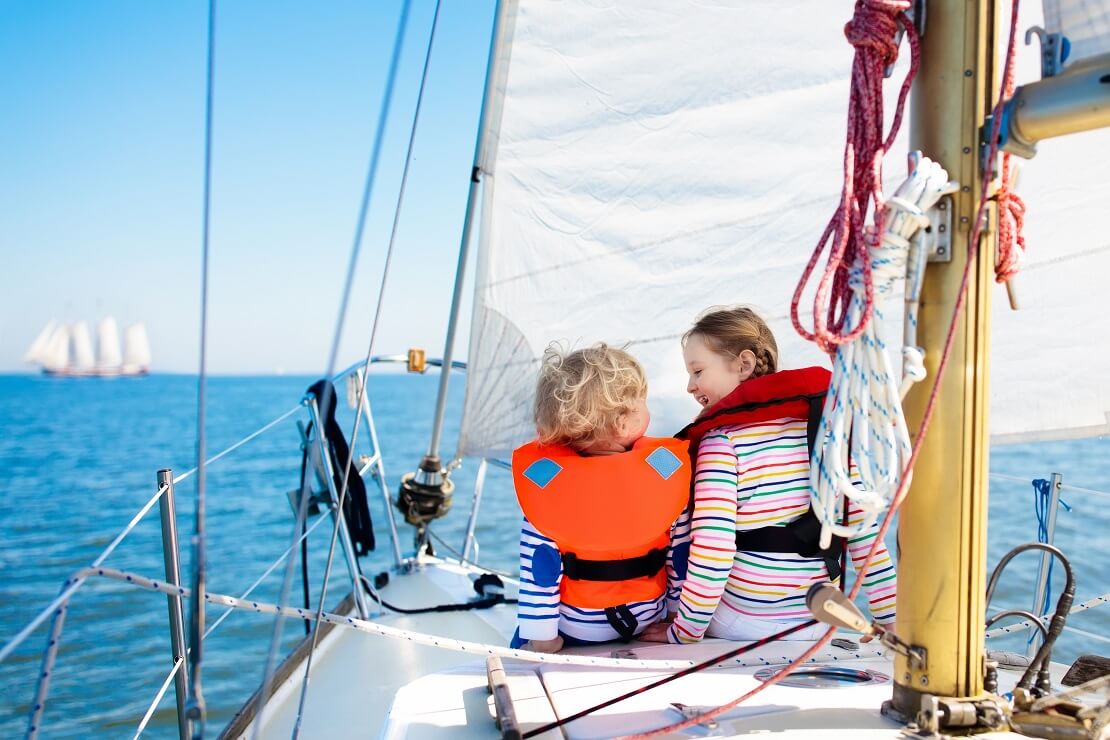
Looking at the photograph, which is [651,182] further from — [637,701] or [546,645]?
[637,701]

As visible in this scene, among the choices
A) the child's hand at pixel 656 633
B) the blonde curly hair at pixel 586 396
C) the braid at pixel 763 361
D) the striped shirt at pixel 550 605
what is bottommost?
the child's hand at pixel 656 633

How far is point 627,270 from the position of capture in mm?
2652

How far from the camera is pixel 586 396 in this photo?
1544 millimetres

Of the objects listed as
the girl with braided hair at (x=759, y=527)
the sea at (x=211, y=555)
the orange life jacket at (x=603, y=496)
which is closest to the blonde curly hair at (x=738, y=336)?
the girl with braided hair at (x=759, y=527)

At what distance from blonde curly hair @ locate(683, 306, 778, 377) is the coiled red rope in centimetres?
63

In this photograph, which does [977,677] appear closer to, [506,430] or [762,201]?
[762,201]

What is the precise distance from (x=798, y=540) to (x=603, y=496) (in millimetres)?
377

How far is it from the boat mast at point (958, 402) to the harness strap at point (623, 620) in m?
0.67

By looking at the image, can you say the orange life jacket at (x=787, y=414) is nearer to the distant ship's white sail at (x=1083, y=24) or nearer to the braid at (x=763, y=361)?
the braid at (x=763, y=361)

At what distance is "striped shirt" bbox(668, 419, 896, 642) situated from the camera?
1511 mm

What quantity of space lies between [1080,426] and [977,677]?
4.52 feet

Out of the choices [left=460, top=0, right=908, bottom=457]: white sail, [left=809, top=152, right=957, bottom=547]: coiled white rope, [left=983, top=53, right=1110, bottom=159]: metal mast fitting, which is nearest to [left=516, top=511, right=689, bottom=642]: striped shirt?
[left=809, top=152, right=957, bottom=547]: coiled white rope

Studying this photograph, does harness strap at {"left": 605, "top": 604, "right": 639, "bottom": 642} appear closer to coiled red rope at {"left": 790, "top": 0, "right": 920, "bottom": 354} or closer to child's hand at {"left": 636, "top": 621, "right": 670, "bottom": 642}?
child's hand at {"left": 636, "top": 621, "right": 670, "bottom": 642}

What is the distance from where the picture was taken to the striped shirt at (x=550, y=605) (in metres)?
1.55
